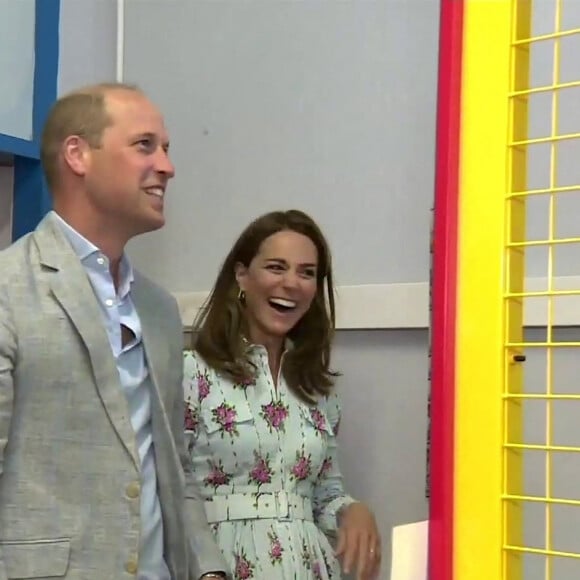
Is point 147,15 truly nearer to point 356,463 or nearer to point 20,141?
point 20,141

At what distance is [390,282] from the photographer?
1.41 m

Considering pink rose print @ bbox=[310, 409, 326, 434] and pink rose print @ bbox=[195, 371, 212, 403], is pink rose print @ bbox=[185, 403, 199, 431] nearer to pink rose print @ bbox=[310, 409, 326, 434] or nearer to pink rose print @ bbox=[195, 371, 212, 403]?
pink rose print @ bbox=[195, 371, 212, 403]

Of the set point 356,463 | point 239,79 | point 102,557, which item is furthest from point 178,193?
point 102,557

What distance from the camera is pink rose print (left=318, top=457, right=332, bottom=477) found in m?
1.30

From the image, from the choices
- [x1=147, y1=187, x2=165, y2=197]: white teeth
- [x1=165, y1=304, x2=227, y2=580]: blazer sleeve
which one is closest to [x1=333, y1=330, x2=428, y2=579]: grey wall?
[x1=165, y1=304, x2=227, y2=580]: blazer sleeve

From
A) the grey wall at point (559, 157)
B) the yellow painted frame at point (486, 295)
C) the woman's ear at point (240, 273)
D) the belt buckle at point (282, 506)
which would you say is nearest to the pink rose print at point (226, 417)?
the belt buckle at point (282, 506)

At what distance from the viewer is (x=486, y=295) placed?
0.46 m

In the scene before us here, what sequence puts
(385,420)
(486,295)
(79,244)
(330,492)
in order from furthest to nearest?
(385,420) < (330,492) < (79,244) < (486,295)

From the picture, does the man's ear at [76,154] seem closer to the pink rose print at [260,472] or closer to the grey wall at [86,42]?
the pink rose print at [260,472]

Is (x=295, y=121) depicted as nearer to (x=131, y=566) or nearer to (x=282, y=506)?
(x=282, y=506)

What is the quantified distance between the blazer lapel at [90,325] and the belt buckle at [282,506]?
0.36 meters

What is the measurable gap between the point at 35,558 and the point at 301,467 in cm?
48

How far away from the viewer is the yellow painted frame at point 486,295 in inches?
17.9

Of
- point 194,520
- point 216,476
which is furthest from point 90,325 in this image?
point 216,476
